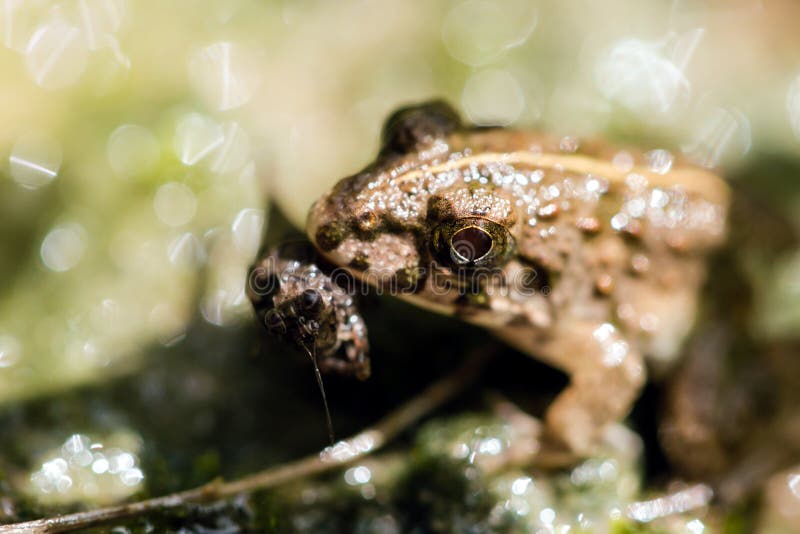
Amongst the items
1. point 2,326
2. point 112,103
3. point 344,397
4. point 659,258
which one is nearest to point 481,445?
Result: point 344,397

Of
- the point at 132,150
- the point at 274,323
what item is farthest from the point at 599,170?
the point at 132,150

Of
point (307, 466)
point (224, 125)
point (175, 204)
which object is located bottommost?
point (307, 466)

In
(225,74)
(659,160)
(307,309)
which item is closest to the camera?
(307,309)

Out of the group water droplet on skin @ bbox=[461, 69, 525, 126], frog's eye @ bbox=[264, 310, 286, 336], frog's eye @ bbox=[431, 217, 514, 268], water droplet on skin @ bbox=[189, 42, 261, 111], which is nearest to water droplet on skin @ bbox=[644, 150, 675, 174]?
water droplet on skin @ bbox=[461, 69, 525, 126]

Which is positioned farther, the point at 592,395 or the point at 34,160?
the point at 34,160

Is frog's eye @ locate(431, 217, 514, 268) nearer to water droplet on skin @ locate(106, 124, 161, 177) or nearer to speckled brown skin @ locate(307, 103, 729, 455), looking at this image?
speckled brown skin @ locate(307, 103, 729, 455)

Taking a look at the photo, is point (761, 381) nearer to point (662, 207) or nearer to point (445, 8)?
point (662, 207)

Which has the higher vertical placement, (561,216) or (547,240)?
(561,216)

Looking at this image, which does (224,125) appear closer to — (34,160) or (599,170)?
(34,160)
